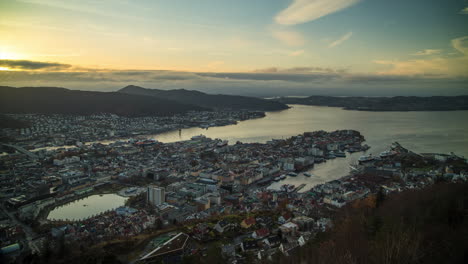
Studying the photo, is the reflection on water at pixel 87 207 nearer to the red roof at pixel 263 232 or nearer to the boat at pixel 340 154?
the red roof at pixel 263 232

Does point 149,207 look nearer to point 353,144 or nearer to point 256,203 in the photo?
point 256,203

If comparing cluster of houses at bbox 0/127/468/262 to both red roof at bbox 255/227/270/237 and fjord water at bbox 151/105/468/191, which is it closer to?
red roof at bbox 255/227/270/237

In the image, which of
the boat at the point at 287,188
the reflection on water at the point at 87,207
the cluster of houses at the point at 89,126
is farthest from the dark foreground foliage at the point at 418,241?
the cluster of houses at the point at 89,126

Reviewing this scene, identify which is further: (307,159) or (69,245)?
(307,159)

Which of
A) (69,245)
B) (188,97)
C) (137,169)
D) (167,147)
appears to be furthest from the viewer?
(188,97)

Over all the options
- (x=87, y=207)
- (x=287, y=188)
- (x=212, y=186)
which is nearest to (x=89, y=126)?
(x=87, y=207)

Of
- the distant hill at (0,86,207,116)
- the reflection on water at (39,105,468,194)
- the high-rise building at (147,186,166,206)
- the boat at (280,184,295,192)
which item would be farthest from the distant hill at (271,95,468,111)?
the high-rise building at (147,186,166,206)

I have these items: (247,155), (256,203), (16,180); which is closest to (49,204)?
(16,180)
